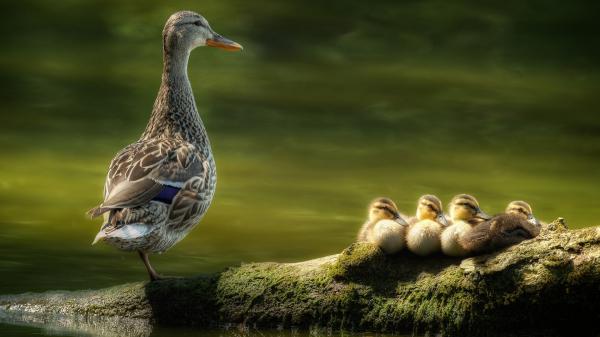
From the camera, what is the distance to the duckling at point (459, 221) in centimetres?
666

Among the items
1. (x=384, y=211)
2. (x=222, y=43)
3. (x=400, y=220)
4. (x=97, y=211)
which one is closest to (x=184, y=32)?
(x=222, y=43)

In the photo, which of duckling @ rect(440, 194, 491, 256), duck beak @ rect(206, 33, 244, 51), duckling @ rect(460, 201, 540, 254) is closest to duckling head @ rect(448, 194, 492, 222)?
duckling @ rect(440, 194, 491, 256)

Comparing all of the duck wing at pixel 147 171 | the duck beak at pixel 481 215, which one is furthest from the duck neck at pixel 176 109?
the duck beak at pixel 481 215

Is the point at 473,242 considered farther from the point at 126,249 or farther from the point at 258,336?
the point at 126,249

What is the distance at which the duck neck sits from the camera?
8117mm

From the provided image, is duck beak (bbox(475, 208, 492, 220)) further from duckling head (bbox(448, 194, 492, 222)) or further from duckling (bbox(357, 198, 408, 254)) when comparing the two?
duckling (bbox(357, 198, 408, 254))

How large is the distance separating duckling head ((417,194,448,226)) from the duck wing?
4.94 ft

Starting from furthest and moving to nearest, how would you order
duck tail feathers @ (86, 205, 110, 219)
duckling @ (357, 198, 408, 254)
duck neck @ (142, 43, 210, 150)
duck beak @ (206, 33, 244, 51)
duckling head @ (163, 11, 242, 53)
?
duck beak @ (206, 33, 244, 51), duckling head @ (163, 11, 242, 53), duck neck @ (142, 43, 210, 150), duck tail feathers @ (86, 205, 110, 219), duckling @ (357, 198, 408, 254)

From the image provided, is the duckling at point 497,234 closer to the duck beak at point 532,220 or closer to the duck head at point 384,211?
the duck beak at point 532,220

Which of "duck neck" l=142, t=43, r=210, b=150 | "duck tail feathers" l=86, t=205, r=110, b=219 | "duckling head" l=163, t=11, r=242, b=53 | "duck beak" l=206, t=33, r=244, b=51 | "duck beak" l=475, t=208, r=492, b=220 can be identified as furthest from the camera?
"duck beak" l=206, t=33, r=244, b=51

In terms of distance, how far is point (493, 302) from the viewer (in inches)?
256

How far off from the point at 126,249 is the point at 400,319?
1.69 m

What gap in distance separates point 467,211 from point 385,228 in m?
0.59

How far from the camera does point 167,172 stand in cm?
742
